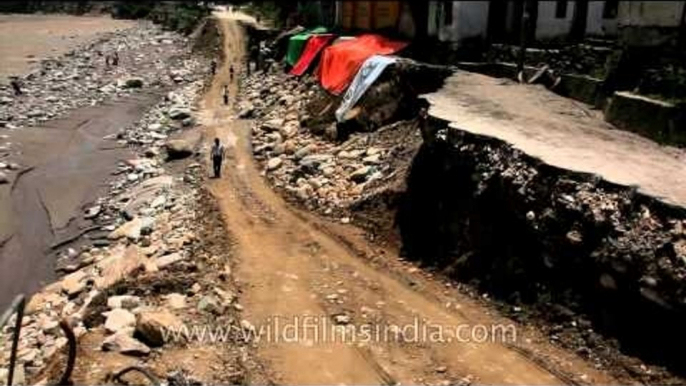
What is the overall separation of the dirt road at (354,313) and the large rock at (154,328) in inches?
55.2

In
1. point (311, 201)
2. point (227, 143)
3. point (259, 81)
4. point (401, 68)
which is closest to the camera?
point (311, 201)

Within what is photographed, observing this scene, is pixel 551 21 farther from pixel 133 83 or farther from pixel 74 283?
pixel 133 83

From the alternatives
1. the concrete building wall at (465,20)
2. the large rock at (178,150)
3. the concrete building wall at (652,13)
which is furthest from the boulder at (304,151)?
the concrete building wall at (652,13)

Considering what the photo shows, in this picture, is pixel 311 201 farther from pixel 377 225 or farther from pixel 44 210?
pixel 44 210

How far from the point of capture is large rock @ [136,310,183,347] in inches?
409

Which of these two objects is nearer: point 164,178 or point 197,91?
point 164,178

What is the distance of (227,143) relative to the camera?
25219 mm

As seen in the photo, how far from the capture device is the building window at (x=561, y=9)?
90.0 ft

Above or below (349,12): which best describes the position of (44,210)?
below

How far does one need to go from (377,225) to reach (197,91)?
2264cm

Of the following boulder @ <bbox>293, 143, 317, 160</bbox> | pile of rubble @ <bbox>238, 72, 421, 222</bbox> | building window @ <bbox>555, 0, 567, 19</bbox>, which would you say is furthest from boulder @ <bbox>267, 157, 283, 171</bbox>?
building window @ <bbox>555, 0, 567, 19</bbox>

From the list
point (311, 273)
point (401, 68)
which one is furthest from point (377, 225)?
point (401, 68)

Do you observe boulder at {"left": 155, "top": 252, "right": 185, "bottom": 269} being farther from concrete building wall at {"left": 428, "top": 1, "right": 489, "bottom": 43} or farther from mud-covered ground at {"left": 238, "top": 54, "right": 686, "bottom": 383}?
concrete building wall at {"left": 428, "top": 1, "right": 489, "bottom": 43}

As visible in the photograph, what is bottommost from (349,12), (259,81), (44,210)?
(44,210)
